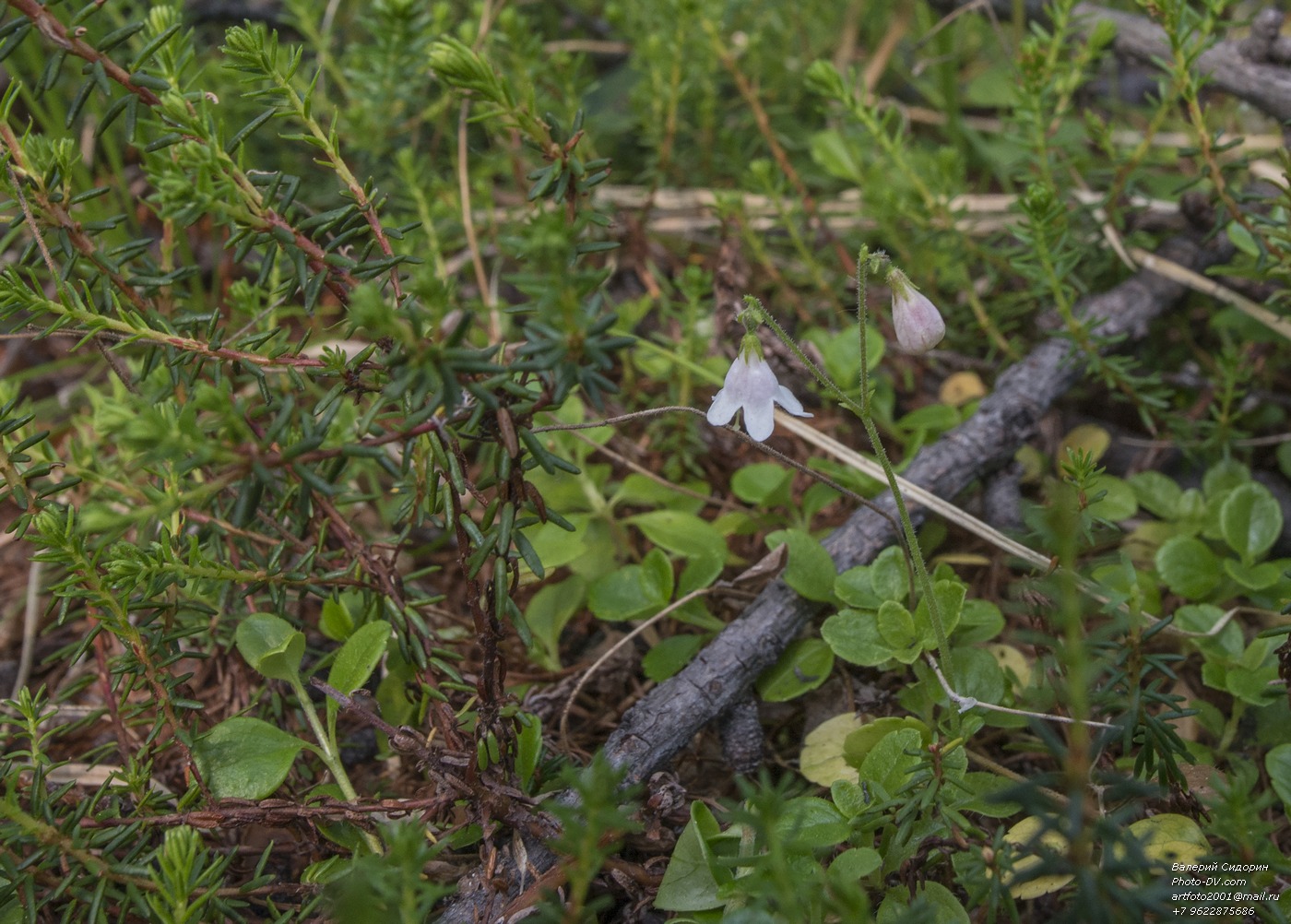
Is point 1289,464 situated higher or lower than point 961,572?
higher

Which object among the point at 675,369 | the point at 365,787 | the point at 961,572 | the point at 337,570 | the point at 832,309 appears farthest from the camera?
the point at 832,309

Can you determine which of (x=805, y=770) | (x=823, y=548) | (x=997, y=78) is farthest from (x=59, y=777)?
(x=997, y=78)

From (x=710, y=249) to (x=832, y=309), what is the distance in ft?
2.21

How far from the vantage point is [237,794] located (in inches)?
79.2

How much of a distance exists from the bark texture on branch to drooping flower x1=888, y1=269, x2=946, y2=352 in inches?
25.1

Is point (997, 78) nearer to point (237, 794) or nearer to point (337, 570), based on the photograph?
point (337, 570)

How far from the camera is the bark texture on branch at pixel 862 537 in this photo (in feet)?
6.90

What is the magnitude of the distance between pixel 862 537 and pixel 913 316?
703mm

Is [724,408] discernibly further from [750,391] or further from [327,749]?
[327,749]

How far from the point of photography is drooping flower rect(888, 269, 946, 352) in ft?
6.90

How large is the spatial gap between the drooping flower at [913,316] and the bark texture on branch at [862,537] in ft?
2.09

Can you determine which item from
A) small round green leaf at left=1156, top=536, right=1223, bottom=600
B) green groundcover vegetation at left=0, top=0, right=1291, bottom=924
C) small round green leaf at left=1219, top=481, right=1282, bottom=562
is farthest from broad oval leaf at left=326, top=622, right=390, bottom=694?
small round green leaf at left=1219, top=481, right=1282, bottom=562

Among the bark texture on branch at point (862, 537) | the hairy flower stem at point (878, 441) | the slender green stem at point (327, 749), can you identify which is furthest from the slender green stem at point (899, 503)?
the slender green stem at point (327, 749)

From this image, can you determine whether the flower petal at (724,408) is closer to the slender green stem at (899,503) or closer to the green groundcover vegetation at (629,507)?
the green groundcover vegetation at (629,507)
